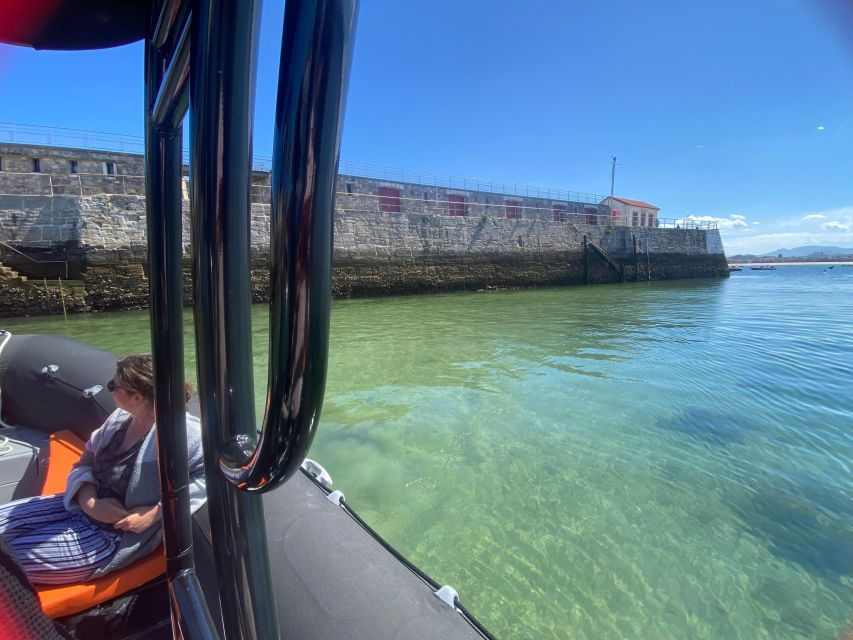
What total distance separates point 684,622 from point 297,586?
1890 mm

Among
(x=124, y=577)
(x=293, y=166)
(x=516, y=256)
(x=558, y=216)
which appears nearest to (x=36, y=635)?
(x=293, y=166)

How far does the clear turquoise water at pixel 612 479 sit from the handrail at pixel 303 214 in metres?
2.24

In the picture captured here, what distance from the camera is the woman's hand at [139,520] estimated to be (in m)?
1.62

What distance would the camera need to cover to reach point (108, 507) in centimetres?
167

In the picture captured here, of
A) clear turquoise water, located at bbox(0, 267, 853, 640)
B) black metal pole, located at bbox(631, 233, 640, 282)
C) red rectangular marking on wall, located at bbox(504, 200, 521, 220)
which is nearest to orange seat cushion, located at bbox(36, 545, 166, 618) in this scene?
clear turquoise water, located at bbox(0, 267, 853, 640)

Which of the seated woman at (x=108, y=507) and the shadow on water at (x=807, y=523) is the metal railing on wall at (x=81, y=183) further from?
the shadow on water at (x=807, y=523)

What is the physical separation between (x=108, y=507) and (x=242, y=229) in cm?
175

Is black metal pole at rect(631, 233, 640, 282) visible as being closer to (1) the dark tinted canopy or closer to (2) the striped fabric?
(2) the striped fabric

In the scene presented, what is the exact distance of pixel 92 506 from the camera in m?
1.68

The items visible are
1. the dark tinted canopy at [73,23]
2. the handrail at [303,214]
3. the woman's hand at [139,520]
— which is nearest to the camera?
the handrail at [303,214]

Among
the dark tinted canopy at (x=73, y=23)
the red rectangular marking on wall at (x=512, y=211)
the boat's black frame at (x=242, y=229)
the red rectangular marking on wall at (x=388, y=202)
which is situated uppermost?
the red rectangular marking on wall at (x=512, y=211)

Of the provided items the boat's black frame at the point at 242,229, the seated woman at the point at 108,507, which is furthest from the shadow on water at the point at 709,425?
the boat's black frame at the point at 242,229

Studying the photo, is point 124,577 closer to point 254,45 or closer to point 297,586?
point 297,586

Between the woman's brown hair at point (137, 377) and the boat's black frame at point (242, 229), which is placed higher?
the boat's black frame at point (242, 229)
